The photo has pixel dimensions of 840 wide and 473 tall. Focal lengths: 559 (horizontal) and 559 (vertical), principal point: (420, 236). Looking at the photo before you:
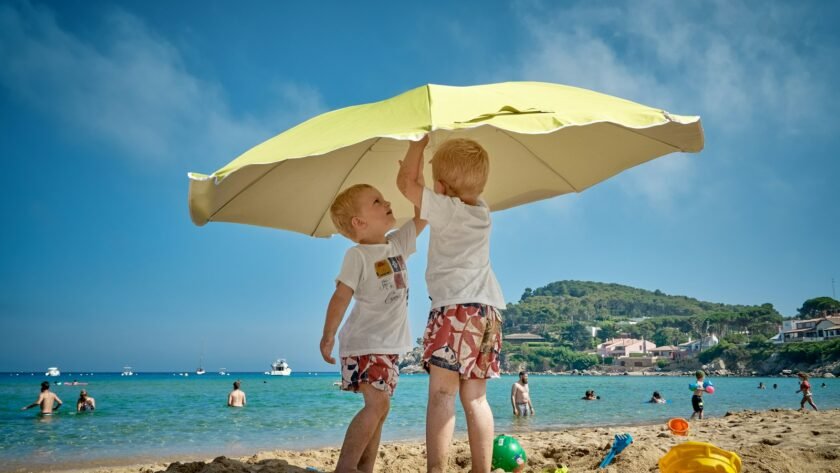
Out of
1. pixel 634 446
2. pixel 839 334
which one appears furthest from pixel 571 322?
pixel 634 446

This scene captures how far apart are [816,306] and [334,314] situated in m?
134

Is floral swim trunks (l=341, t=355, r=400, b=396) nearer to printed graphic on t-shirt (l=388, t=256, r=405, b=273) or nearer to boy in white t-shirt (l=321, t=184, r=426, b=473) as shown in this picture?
boy in white t-shirt (l=321, t=184, r=426, b=473)

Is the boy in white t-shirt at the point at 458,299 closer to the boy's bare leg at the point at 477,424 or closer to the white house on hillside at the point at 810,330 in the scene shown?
the boy's bare leg at the point at 477,424

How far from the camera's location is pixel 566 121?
2.57 metres

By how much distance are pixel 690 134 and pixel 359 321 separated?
2.19m

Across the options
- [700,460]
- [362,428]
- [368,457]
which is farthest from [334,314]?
[700,460]

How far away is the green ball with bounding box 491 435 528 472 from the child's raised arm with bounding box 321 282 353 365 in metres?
1.69

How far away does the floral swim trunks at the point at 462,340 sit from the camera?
271 centimetres

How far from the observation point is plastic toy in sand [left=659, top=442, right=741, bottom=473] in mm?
2990

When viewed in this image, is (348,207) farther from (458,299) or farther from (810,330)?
(810,330)

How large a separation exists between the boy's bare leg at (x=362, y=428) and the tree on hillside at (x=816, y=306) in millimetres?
130340

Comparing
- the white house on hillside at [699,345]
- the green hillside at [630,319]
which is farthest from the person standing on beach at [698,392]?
the green hillside at [630,319]

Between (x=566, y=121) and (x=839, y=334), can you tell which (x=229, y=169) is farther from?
(x=839, y=334)

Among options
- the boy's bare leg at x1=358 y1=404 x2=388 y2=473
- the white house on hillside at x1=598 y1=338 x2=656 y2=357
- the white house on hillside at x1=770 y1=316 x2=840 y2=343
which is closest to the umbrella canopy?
the boy's bare leg at x1=358 y1=404 x2=388 y2=473
